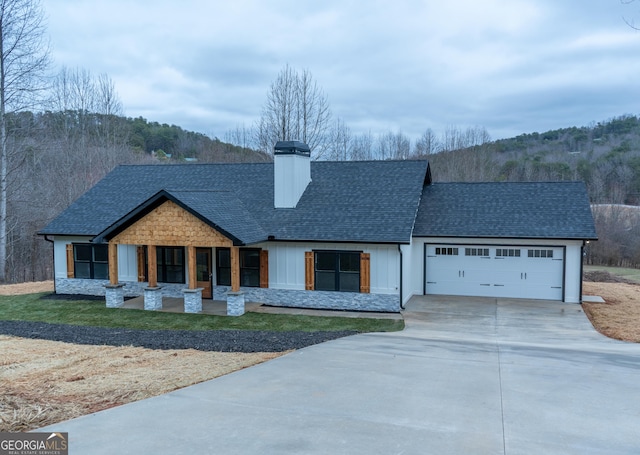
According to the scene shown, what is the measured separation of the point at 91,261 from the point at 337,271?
360 inches

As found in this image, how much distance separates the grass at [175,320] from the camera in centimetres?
1315

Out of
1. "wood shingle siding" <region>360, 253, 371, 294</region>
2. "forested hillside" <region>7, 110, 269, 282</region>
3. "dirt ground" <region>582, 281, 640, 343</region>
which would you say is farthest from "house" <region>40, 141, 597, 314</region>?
"forested hillside" <region>7, 110, 269, 282</region>

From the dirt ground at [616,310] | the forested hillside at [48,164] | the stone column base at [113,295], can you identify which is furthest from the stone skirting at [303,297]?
the forested hillside at [48,164]

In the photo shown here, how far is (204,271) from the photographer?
55.0ft

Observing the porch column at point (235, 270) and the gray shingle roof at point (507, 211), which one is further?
the gray shingle roof at point (507, 211)

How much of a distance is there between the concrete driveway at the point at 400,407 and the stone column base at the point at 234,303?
14.6 ft

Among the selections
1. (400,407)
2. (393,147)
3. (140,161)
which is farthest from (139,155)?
(400,407)

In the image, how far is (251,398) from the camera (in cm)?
707

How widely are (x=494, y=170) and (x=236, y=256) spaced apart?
123 ft

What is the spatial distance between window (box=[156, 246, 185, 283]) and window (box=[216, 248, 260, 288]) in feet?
4.53

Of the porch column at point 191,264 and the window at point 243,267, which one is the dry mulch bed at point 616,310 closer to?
the window at point 243,267

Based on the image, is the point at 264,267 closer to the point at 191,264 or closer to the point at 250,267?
the point at 250,267

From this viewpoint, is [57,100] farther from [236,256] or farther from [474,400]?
[474,400]

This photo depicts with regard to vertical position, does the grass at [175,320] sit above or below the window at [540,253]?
below
